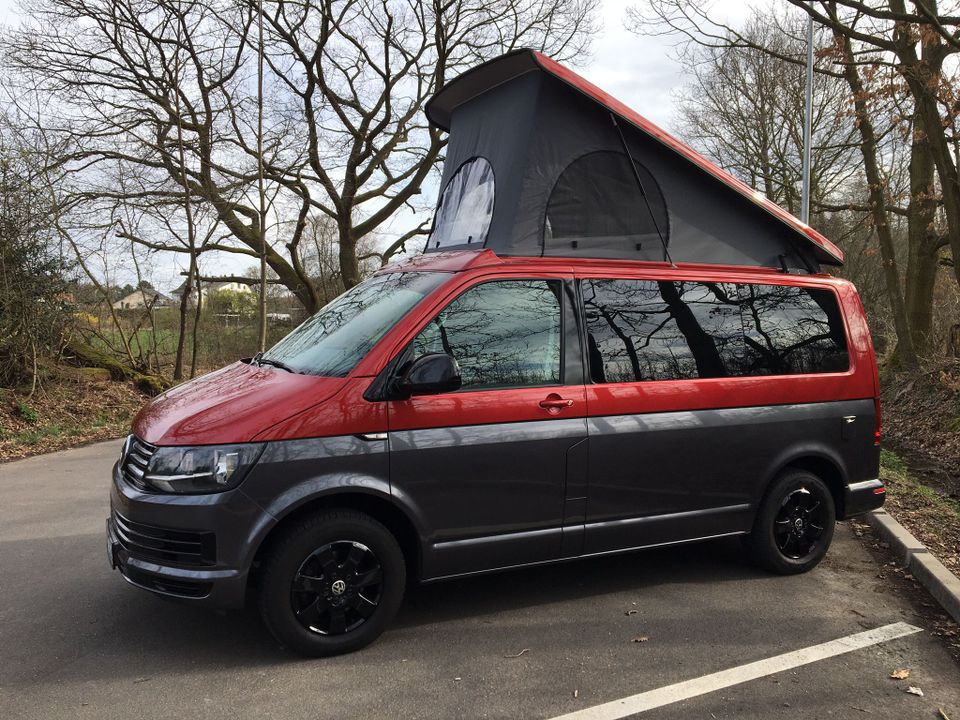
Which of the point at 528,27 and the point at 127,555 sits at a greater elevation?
the point at 528,27

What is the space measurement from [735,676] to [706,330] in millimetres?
1997

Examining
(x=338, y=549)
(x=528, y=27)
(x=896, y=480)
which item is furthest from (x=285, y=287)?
(x=338, y=549)

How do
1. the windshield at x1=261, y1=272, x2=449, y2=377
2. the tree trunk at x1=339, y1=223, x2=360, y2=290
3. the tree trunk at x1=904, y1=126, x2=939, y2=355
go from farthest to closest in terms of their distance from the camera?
the tree trunk at x1=339, y1=223, x2=360, y2=290, the tree trunk at x1=904, y1=126, x2=939, y2=355, the windshield at x1=261, y1=272, x2=449, y2=377

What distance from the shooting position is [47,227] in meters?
11.8

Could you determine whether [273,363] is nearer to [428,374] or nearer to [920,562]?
[428,374]

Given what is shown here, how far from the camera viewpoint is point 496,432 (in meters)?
3.89

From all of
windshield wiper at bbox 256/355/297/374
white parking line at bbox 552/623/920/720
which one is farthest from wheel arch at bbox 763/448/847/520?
windshield wiper at bbox 256/355/297/374

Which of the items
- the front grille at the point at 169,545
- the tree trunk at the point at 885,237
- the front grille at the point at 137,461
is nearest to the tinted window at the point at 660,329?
the front grille at the point at 169,545

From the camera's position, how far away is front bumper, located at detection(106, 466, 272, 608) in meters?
3.41

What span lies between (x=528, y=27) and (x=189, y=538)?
22.4 metres

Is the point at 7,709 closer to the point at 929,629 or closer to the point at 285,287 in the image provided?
the point at 929,629

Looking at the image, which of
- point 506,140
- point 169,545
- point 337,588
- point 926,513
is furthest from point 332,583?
point 926,513

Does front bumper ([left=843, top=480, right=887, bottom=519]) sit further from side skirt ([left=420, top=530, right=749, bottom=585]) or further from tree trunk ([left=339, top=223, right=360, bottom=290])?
tree trunk ([left=339, top=223, right=360, bottom=290])

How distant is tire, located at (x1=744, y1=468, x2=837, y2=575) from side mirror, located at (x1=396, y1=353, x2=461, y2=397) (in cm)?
244
